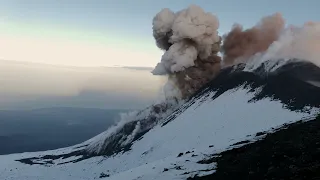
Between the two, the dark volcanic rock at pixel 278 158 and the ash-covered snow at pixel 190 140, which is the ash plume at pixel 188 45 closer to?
the ash-covered snow at pixel 190 140

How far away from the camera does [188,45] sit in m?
102

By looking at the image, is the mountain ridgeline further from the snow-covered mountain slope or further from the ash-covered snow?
the ash-covered snow

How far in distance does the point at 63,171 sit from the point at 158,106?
35339mm

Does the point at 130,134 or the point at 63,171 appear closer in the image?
the point at 63,171

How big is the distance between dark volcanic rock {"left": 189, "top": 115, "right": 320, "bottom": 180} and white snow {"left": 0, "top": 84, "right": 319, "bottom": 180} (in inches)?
99.2

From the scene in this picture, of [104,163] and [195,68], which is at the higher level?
[195,68]

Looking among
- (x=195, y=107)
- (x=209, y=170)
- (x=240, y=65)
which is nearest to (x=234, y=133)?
(x=209, y=170)

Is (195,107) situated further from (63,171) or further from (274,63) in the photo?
(63,171)

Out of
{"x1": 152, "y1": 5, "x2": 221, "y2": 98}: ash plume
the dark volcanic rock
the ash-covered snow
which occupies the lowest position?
the dark volcanic rock

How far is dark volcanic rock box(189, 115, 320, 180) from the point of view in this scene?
1029 inches

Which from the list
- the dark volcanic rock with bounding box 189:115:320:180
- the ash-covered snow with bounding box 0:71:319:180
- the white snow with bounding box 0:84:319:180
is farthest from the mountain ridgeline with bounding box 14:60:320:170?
the dark volcanic rock with bounding box 189:115:320:180

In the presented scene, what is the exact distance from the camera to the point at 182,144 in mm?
60844

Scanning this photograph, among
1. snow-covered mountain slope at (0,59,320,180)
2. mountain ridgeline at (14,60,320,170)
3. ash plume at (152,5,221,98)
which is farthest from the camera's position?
ash plume at (152,5,221,98)

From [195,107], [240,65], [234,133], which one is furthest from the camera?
[240,65]
